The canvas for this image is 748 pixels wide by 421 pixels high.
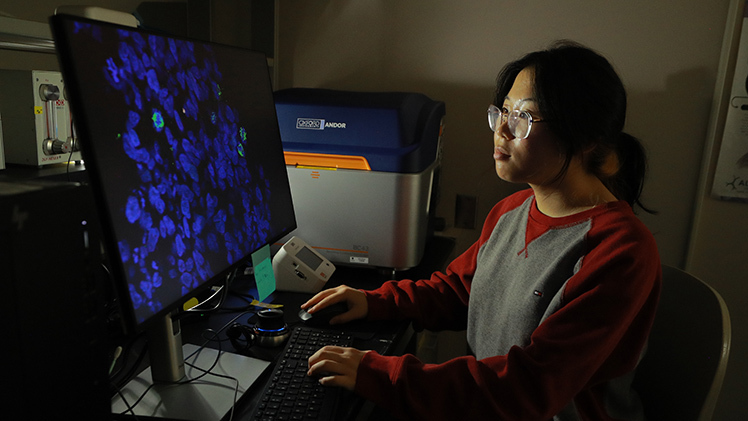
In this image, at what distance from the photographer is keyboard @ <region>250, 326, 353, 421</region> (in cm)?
75

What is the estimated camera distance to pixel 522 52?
1.75 metres

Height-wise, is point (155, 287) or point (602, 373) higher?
point (155, 287)

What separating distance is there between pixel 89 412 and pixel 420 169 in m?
0.93

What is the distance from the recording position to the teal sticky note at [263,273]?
110 cm

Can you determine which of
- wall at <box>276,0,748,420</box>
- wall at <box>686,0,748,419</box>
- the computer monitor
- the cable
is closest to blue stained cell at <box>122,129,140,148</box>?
the computer monitor

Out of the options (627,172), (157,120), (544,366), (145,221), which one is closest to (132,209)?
(145,221)

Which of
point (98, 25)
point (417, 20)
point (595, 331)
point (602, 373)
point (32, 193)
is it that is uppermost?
point (417, 20)

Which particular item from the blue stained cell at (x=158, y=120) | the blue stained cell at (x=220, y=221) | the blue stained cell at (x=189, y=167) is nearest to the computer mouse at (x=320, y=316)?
the blue stained cell at (x=220, y=221)

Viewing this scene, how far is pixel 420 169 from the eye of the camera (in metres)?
1.33

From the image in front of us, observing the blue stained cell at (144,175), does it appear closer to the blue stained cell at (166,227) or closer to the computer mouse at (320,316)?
the blue stained cell at (166,227)

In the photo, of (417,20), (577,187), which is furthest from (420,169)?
(417,20)

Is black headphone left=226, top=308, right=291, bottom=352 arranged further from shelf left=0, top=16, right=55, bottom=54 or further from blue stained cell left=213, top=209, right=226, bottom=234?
shelf left=0, top=16, right=55, bottom=54

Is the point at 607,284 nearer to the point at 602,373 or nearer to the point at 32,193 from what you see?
the point at 602,373

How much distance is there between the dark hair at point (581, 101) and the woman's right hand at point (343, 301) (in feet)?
1.61
